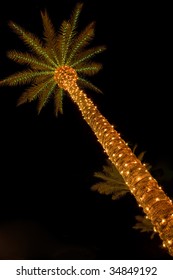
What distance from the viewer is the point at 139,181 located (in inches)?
232

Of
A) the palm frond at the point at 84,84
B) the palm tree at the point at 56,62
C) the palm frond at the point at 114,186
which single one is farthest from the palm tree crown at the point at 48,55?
the palm frond at the point at 114,186

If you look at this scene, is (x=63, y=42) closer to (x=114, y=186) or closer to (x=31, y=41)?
(x=31, y=41)

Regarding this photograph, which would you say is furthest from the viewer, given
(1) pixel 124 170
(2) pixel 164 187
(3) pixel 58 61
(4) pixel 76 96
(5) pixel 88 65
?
(5) pixel 88 65

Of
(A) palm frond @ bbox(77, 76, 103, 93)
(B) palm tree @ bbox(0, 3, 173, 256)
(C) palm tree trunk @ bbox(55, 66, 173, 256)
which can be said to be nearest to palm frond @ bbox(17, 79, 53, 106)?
(B) palm tree @ bbox(0, 3, 173, 256)

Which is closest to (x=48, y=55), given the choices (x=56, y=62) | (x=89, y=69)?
(x=56, y=62)

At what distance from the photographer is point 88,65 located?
12.7 metres

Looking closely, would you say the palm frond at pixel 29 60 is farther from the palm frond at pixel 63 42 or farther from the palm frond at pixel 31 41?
the palm frond at pixel 63 42

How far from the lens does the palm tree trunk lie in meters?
5.10

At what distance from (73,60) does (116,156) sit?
20.9ft

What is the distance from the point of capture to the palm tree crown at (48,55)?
457 inches

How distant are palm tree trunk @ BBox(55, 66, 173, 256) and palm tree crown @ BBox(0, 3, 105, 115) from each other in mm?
3999

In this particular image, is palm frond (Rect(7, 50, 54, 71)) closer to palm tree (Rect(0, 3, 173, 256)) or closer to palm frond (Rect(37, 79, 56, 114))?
palm tree (Rect(0, 3, 173, 256))
